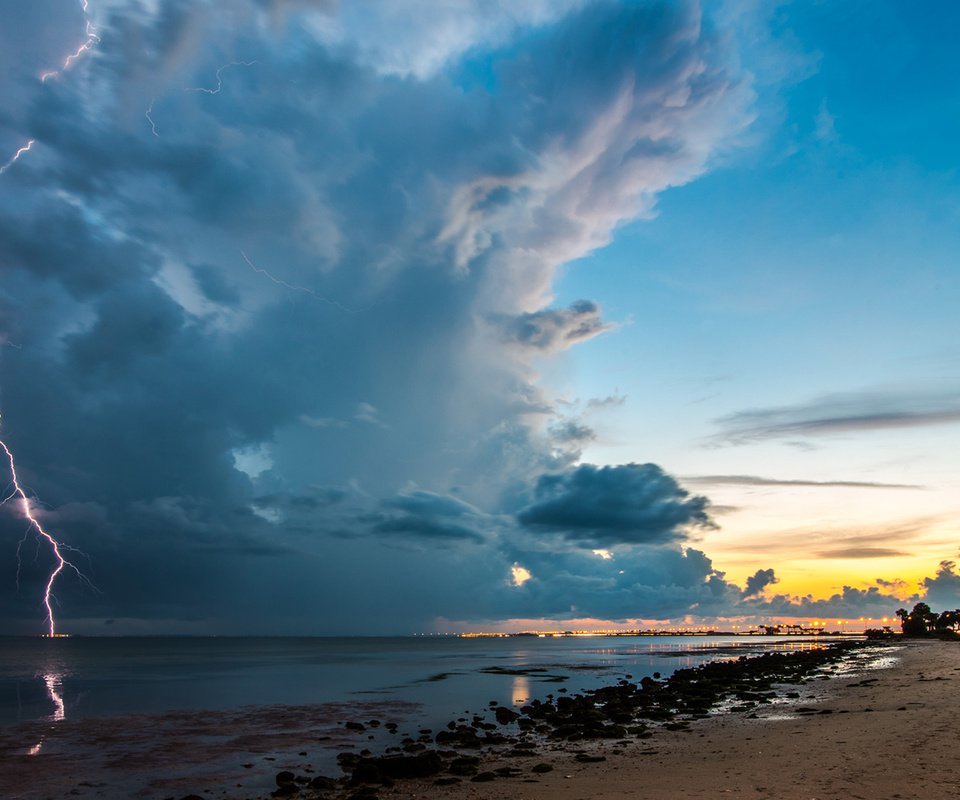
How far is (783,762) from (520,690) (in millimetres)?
47942

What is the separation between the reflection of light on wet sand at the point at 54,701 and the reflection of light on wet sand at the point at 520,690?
33212 millimetres

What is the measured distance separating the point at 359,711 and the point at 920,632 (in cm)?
18517

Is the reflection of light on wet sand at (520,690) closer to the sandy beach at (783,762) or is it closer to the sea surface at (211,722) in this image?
the sea surface at (211,722)

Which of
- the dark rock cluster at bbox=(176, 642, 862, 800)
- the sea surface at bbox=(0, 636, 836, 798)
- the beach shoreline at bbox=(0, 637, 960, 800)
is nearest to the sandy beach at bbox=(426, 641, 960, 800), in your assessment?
the beach shoreline at bbox=(0, 637, 960, 800)

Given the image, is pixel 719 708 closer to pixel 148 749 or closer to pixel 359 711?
pixel 359 711

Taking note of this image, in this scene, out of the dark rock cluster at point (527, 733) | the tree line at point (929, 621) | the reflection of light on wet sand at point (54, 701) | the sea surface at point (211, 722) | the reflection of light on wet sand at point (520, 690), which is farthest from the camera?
the tree line at point (929, 621)

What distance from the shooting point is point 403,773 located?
24484mm

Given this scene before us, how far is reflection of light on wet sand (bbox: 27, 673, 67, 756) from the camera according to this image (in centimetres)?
3622

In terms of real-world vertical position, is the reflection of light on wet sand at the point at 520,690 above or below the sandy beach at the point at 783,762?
below

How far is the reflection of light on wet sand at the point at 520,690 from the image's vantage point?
56287 millimetres

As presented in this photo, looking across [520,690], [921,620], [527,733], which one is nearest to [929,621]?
[921,620]

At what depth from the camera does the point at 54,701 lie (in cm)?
6141

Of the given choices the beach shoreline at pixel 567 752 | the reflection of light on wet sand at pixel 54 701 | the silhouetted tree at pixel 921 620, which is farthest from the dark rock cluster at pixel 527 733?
the silhouetted tree at pixel 921 620

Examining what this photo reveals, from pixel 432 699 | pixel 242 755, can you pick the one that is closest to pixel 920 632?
pixel 432 699
